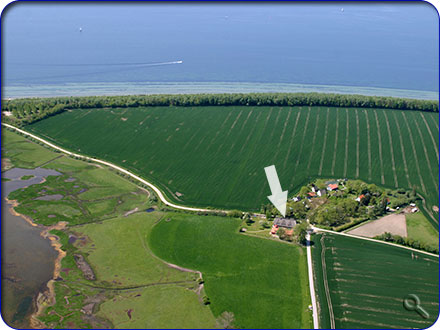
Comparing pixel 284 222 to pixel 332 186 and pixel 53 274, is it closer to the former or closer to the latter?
pixel 332 186

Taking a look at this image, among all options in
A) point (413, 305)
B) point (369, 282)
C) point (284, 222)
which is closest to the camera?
point (413, 305)

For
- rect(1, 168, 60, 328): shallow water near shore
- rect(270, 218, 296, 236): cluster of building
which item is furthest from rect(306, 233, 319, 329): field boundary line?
rect(1, 168, 60, 328): shallow water near shore

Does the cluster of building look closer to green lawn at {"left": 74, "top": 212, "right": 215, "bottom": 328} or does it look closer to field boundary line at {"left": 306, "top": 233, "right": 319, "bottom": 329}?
field boundary line at {"left": 306, "top": 233, "right": 319, "bottom": 329}

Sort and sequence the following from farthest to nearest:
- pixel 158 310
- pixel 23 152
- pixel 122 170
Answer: pixel 23 152
pixel 122 170
pixel 158 310

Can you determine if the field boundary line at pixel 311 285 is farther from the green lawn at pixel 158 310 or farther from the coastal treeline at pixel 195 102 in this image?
the coastal treeline at pixel 195 102

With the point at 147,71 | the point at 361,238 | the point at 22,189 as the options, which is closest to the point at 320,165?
the point at 361,238

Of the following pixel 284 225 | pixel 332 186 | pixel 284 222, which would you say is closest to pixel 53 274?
pixel 284 225

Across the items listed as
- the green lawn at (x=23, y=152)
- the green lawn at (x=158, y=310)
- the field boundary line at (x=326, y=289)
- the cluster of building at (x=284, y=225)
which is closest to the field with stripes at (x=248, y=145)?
the green lawn at (x=23, y=152)
